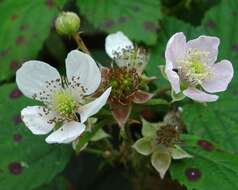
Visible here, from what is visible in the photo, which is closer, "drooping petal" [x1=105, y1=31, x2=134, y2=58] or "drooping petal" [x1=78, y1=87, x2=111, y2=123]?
"drooping petal" [x1=78, y1=87, x2=111, y2=123]

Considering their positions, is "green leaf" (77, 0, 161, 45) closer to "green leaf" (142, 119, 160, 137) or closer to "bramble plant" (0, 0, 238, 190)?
"bramble plant" (0, 0, 238, 190)

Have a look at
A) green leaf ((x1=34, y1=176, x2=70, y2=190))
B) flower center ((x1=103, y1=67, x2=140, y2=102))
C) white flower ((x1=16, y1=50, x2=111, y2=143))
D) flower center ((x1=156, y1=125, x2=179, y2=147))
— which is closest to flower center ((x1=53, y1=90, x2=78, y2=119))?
white flower ((x1=16, y1=50, x2=111, y2=143))

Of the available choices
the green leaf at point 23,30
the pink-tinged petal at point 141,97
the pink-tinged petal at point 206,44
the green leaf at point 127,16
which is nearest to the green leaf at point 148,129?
the pink-tinged petal at point 141,97

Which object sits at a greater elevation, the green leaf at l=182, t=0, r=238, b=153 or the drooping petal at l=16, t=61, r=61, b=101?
the drooping petal at l=16, t=61, r=61, b=101

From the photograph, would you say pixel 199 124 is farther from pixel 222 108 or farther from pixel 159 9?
pixel 159 9

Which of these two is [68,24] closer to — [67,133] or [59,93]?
[59,93]

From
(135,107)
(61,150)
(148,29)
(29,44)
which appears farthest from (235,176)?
(29,44)
